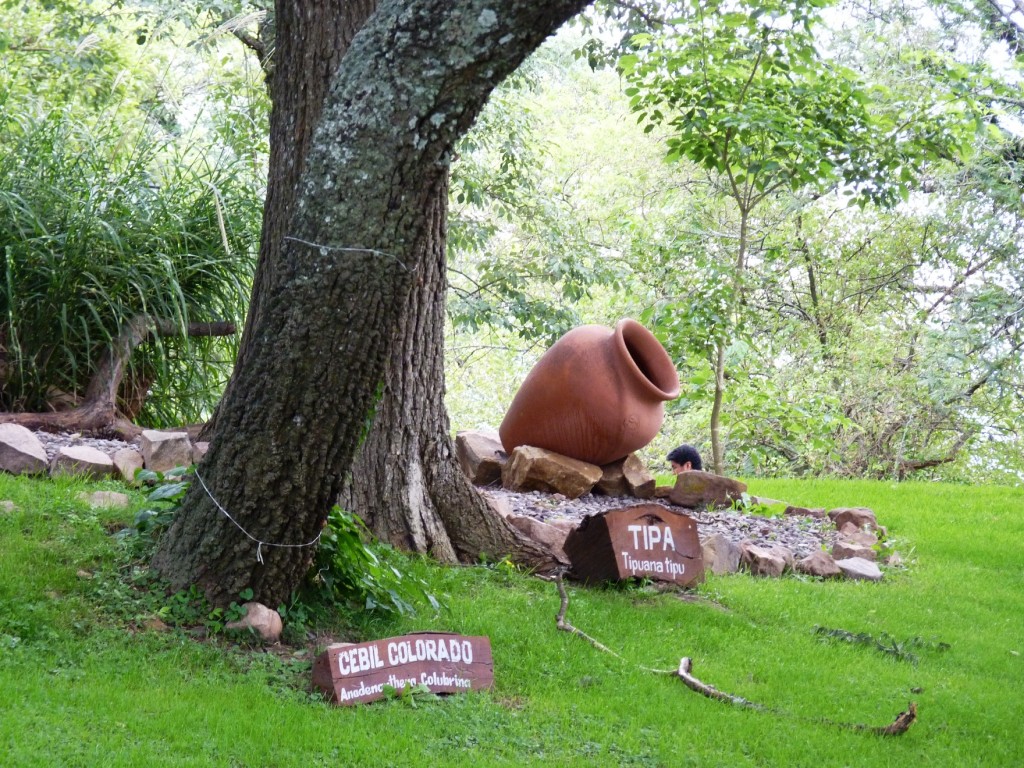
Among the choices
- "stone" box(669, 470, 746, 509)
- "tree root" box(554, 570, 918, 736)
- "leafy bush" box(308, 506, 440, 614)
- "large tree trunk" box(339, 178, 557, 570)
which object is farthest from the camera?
"stone" box(669, 470, 746, 509)

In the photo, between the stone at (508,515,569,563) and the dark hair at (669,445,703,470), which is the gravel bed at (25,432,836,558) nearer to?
the stone at (508,515,569,563)

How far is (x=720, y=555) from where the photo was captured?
5.80 metres

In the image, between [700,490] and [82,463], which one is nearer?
[82,463]

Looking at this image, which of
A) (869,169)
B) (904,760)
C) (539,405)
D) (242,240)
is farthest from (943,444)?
(904,760)

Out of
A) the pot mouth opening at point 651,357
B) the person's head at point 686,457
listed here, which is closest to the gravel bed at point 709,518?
the pot mouth opening at point 651,357

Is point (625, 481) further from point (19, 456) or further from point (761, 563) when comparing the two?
point (19, 456)

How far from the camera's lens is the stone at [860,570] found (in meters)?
5.96

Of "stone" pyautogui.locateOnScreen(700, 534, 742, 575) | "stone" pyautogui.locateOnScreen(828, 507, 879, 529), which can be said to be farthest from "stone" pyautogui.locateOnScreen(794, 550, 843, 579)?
"stone" pyautogui.locateOnScreen(828, 507, 879, 529)

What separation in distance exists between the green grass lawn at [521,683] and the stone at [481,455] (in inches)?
93.9

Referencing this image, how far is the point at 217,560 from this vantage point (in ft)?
11.8

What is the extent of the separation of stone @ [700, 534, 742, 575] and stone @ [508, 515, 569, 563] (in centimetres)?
83

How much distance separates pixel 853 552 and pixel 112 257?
4803mm

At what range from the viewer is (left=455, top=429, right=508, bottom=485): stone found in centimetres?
736

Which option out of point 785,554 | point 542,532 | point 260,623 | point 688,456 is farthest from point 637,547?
point 688,456
